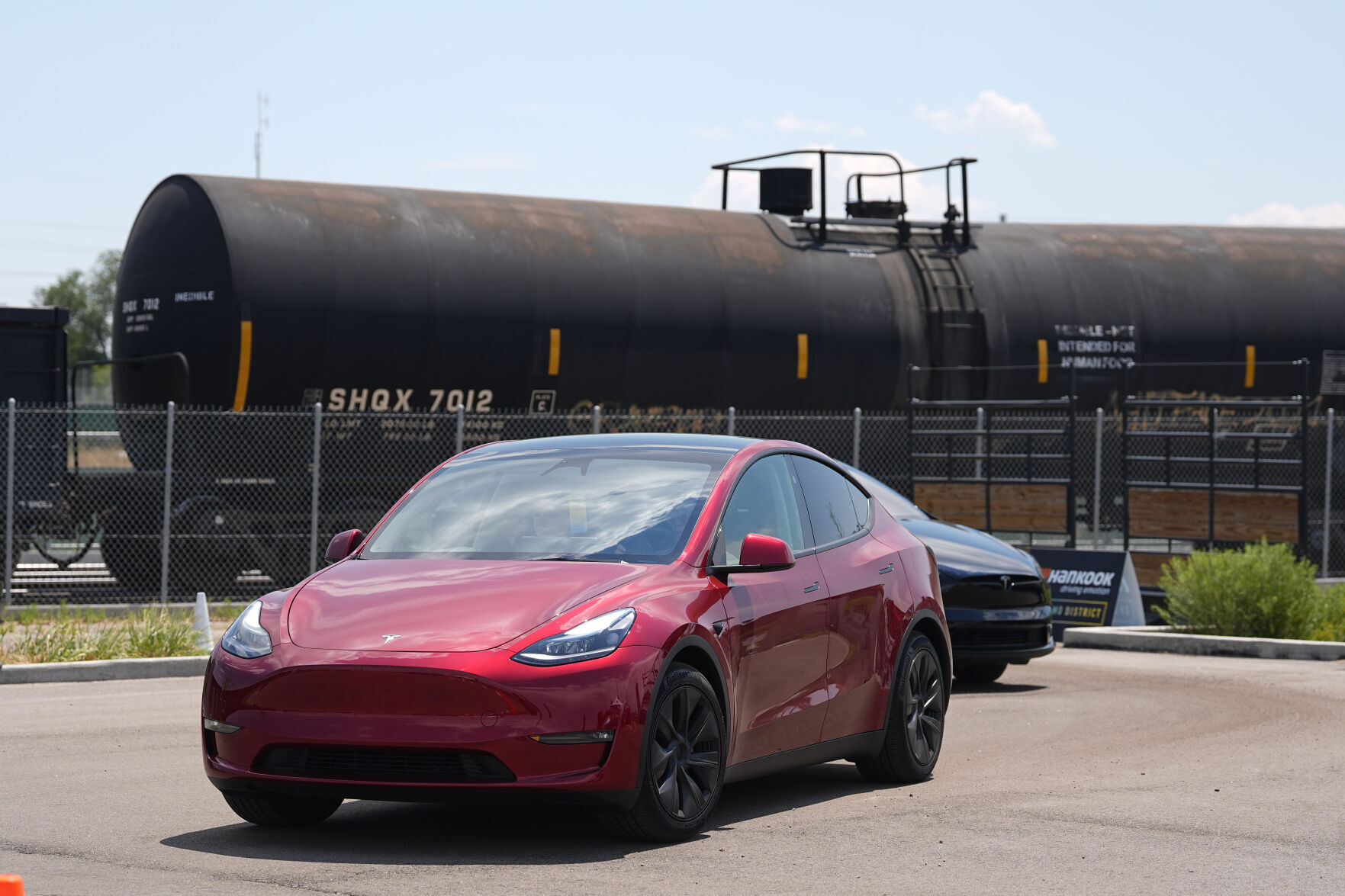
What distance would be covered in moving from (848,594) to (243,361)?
1146 centimetres

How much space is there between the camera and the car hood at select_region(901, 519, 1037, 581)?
1246cm

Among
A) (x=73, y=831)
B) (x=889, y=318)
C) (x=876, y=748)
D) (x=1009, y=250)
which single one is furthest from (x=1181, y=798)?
(x=1009, y=250)

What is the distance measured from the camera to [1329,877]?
635 cm

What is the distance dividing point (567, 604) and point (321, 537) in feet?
41.9

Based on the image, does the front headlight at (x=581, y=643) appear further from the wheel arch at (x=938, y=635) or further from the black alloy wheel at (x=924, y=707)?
the wheel arch at (x=938, y=635)

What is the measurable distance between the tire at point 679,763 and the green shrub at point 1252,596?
10133 millimetres

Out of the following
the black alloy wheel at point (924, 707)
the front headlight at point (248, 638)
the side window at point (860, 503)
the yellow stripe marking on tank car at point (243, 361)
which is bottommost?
the black alloy wheel at point (924, 707)

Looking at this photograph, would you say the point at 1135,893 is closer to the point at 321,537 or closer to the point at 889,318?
the point at 321,537

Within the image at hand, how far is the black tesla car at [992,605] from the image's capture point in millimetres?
12367

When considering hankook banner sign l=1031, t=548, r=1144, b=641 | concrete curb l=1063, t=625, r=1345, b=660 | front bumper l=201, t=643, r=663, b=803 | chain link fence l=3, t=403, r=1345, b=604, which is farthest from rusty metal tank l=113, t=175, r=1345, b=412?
front bumper l=201, t=643, r=663, b=803

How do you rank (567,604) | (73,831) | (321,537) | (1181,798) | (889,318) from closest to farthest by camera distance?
1. (567,604)
2. (73,831)
3. (1181,798)
4. (321,537)
5. (889,318)

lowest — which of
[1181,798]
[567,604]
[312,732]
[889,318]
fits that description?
[1181,798]

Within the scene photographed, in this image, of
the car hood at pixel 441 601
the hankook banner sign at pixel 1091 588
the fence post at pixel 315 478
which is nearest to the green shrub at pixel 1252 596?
the hankook banner sign at pixel 1091 588

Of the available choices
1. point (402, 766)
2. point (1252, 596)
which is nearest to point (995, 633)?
point (1252, 596)
